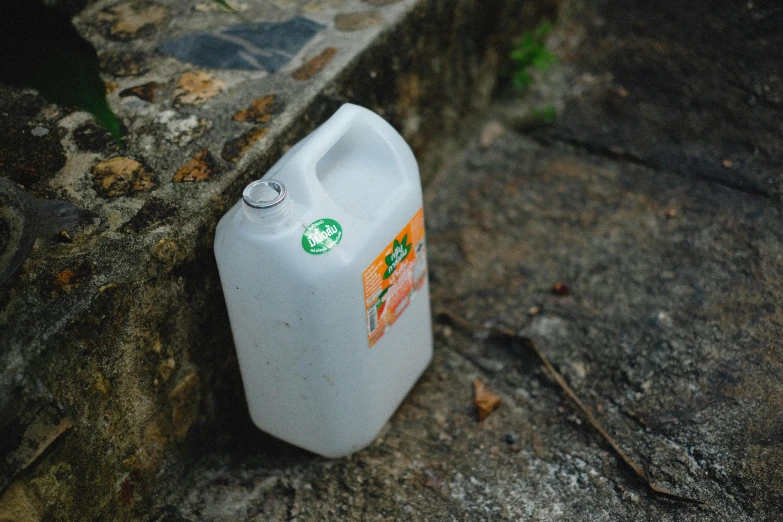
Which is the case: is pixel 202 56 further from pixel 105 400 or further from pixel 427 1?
pixel 105 400

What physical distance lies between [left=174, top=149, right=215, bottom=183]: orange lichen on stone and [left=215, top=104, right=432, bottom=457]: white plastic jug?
17cm

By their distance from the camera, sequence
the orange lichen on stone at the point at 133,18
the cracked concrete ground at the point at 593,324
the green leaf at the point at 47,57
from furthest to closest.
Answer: the orange lichen on stone at the point at 133,18 < the cracked concrete ground at the point at 593,324 < the green leaf at the point at 47,57

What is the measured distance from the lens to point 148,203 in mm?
1248

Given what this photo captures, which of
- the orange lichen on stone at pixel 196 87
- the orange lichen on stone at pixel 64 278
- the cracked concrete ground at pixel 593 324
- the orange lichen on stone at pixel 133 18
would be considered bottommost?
the cracked concrete ground at pixel 593 324

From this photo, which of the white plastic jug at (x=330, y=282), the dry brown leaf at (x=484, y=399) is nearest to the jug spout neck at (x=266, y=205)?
the white plastic jug at (x=330, y=282)

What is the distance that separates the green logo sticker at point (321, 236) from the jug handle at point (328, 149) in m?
0.04

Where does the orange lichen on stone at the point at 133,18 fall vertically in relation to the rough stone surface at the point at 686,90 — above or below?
above

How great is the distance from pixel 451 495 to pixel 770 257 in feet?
3.08

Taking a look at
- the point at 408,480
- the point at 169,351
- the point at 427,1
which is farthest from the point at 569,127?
the point at 169,351

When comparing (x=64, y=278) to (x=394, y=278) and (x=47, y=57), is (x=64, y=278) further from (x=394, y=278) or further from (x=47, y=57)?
(x=394, y=278)

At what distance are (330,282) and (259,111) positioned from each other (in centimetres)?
53

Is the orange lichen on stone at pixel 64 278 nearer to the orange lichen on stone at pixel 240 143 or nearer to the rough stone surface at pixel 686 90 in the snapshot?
the orange lichen on stone at pixel 240 143

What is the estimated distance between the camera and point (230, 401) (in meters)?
1.47

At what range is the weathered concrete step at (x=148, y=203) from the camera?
105 cm
